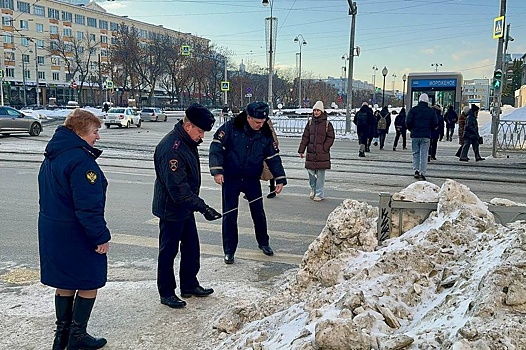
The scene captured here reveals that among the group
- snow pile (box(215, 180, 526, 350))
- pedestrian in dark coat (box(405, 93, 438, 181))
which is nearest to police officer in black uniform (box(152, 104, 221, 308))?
snow pile (box(215, 180, 526, 350))

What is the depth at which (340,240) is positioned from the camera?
432cm

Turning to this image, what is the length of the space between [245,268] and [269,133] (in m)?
1.56

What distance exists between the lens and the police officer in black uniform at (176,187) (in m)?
4.34

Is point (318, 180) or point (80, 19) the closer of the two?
point (318, 180)

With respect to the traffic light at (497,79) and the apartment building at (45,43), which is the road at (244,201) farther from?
the apartment building at (45,43)

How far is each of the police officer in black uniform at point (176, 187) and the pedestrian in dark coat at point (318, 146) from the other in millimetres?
4633

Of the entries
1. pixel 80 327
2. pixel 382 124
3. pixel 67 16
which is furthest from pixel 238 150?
pixel 67 16

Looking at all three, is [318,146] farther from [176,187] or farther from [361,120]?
[361,120]

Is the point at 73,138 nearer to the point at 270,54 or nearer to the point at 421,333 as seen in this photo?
the point at 421,333

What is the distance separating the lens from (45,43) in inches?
3386

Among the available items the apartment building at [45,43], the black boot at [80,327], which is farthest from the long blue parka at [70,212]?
the apartment building at [45,43]

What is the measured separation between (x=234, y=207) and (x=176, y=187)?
58.9 inches

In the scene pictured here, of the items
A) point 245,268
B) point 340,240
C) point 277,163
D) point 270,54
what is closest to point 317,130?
point 277,163

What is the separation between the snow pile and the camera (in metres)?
2.51
